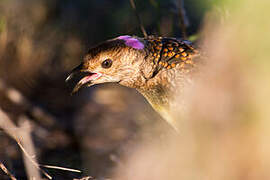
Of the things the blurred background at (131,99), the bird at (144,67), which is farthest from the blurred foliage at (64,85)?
the bird at (144,67)

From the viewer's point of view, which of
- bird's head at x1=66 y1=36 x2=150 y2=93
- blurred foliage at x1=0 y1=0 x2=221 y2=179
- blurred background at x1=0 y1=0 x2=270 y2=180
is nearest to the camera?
blurred background at x1=0 y1=0 x2=270 y2=180

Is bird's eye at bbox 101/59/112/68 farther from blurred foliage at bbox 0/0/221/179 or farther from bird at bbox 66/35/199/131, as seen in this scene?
blurred foliage at bbox 0/0/221/179

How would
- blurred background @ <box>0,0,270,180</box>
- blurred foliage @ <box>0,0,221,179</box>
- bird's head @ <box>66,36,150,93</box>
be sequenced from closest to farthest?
blurred background @ <box>0,0,270,180</box>, bird's head @ <box>66,36,150,93</box>, blurred foliage @ <box>0,0,221,179</box>

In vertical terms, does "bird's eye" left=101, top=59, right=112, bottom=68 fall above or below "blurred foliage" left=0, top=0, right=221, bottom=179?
below

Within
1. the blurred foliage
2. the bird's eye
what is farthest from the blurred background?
the bird's eye

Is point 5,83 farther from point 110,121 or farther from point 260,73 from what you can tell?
point 260,73

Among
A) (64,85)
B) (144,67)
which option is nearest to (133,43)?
(144,67)

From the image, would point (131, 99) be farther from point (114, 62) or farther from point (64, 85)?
point (114, 62)

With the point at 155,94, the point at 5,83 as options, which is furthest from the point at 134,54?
the point at 5,83

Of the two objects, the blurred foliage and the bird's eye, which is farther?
the blurred foliage
